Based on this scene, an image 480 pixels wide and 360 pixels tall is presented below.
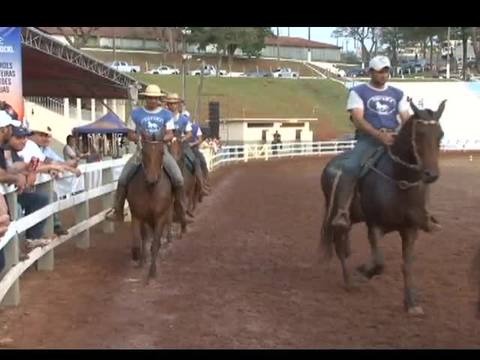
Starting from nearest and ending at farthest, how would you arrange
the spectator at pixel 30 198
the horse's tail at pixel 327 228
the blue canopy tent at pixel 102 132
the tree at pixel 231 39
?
the spectator at pixel 30 198 → the horse's tail at pixel 327 228 → the blue canopy tent at pixel 102 132 → the tree at pixel 231 39

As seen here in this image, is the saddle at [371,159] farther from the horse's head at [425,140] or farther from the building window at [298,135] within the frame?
the building window at [298,135]

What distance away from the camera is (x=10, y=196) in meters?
8.12

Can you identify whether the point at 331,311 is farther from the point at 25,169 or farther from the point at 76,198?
the point at 76,198

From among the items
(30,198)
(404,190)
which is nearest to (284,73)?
(30,198)

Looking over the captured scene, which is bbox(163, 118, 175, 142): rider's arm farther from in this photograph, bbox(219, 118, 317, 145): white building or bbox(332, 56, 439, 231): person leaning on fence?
bbox(219, 118, 317, 145): white building

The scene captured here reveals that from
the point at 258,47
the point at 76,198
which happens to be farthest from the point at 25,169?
the point at 258,47

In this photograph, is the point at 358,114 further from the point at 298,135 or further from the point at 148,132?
the point at 298,135

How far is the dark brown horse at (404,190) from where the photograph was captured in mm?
7629

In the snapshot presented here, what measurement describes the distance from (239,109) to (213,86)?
24.3ft

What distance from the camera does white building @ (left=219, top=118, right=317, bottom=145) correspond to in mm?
57375

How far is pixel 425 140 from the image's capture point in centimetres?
763

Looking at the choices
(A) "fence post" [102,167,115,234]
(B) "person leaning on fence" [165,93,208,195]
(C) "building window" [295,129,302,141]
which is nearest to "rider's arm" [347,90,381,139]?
(B) "person leaning on fence" [165,93,208,195]

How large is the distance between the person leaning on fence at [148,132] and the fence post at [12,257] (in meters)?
2.12

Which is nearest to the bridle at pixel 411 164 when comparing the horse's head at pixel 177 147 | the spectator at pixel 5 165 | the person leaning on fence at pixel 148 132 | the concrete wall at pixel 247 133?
the person leaning on fence at pixel 148 132
